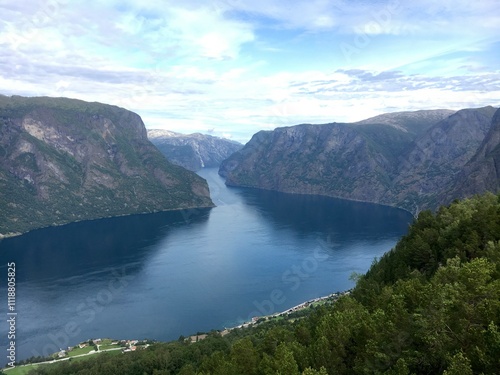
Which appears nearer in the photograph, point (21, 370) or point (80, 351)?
point (21, 370)

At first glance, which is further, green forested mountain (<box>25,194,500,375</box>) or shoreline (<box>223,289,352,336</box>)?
shoreline (<box>223,289,352,336</box>)

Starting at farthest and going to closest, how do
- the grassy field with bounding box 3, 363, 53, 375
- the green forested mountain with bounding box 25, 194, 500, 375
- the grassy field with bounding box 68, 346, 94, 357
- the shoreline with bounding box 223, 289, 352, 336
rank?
the shoreline with bounding box 223, 289, 352, 336, the grassy field with bounding box 68, 346, 94, 357, the grassy field with bounding box 3, 363, 53, 375, the green forested mountain with bounding box 25, 194, 500, 375

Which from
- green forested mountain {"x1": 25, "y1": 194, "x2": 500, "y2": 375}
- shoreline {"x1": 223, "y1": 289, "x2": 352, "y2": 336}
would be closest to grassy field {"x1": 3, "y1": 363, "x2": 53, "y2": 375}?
shoreline {"x1": 223, "y1": 289, "x2": 352, "y2": 336}

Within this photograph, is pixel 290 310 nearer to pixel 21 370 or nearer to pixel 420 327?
pixel 21 370

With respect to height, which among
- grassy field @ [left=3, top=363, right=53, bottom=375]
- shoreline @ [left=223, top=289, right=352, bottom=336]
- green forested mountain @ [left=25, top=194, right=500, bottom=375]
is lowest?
shoreline @ [left=223, top=289, right=352, bottom=336]

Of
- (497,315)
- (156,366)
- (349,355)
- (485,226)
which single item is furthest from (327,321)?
(156,366)

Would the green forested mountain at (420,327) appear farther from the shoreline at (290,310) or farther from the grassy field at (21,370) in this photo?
the shoreline at (290,310)

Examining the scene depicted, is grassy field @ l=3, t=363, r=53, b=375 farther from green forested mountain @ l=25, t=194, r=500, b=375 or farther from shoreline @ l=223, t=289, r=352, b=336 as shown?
green forested mountain @ l=25, t=194, r=500, b=375

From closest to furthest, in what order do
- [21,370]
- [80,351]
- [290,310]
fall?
[21,370]
[80,351]
[290,310]

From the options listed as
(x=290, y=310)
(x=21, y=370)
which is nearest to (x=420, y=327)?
(x=21, y=370)

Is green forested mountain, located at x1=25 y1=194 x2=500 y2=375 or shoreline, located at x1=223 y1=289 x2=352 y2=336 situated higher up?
green forested mountain, located at x1=25 y1=194 x2=500 y2=375

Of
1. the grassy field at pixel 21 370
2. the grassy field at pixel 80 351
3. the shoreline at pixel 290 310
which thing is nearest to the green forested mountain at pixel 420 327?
the grassy field at pixel 21 370
